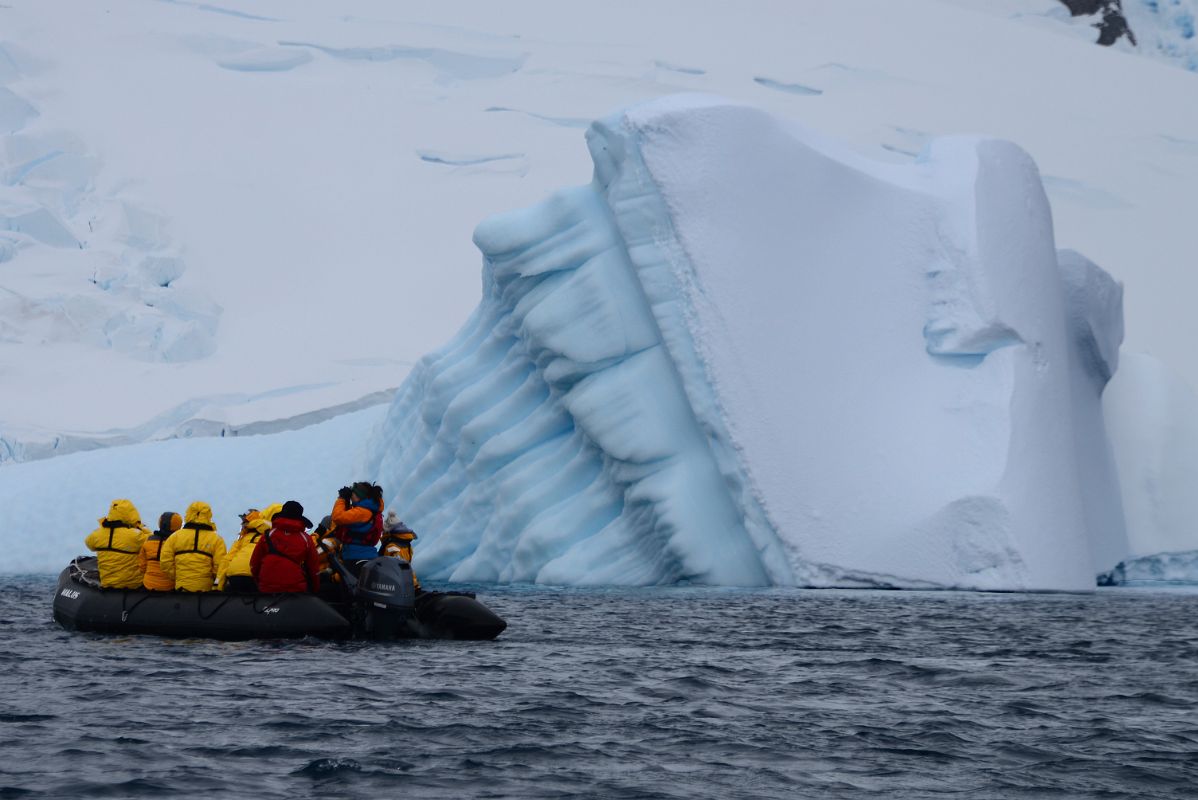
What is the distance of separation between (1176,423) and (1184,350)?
29.0ft

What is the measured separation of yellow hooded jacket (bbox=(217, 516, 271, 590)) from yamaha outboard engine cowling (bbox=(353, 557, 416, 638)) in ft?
2.69

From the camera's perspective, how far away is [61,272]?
89.8 ft

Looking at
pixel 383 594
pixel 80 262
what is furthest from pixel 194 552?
pixel 80 262

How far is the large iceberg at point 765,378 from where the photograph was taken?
50.6 ft

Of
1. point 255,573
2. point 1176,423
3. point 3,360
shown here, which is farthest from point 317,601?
point 3,360

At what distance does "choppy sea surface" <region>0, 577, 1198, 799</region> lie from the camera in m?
6.67

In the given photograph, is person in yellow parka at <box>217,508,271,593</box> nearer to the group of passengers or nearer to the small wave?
the group of passengers

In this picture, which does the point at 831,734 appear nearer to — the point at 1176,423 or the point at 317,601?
the point at 317,601

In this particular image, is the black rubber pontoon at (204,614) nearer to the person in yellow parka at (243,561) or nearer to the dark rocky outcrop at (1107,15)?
the person in yellow parka at (243,561)

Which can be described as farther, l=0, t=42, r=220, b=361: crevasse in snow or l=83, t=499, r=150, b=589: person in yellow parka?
l=0, t=42, r=220, b=361: crevasse in snow

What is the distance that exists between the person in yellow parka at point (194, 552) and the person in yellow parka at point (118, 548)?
38 cm

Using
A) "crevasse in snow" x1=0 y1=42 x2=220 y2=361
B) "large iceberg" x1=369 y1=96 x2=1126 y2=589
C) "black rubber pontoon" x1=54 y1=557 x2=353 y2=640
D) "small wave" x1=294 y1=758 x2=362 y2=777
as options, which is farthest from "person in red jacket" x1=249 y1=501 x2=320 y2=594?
"crevasse in snow" x1=0 y1=42 x2=220 y2=361

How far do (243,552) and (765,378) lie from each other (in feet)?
20.0

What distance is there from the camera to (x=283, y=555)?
11281 millimetres
